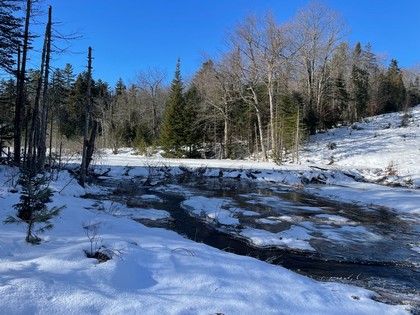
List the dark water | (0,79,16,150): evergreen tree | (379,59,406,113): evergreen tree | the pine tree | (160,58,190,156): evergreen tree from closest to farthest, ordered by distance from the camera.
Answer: the dark water, (0,79,16,150): evergreen tree, (160,58,190,156): evergreen tree, the pine tree, (379,59,406,113): evergreen tree

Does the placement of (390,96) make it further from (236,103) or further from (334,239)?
(334,239)

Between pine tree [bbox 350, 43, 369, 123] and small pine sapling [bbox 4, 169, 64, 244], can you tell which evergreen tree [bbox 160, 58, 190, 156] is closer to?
pine tree [bbox 350, 43, 369, 123]

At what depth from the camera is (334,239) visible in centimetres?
793

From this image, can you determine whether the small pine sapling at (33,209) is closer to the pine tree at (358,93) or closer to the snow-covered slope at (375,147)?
the snow-covered slope at (375,147)

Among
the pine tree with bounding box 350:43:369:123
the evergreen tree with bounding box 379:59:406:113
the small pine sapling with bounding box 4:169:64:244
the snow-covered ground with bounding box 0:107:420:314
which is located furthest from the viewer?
the evergreen tree with bounding box 379:59:406:113

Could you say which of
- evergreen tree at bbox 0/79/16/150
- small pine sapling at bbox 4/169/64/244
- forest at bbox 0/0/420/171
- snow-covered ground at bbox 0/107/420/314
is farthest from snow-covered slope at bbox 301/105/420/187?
evergreen tree at bbox 0/79/16/150

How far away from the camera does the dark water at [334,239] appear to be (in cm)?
568

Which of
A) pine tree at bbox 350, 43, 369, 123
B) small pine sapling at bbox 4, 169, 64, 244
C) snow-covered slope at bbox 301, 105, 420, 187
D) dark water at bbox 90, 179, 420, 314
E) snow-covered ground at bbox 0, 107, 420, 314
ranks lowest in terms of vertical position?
dark water at bbox 90, 179, 420, 314

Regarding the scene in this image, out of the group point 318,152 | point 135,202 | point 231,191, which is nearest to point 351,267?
point 135,202

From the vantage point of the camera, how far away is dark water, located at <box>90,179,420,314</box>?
5676 mm

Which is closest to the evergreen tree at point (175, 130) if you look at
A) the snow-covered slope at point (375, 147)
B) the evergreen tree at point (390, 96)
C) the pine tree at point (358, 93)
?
the snow-covered slope at point (375, 147)

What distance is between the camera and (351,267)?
622 cm

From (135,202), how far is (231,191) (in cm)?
564

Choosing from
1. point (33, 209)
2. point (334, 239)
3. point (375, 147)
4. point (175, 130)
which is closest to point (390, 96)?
point (375, 147)
